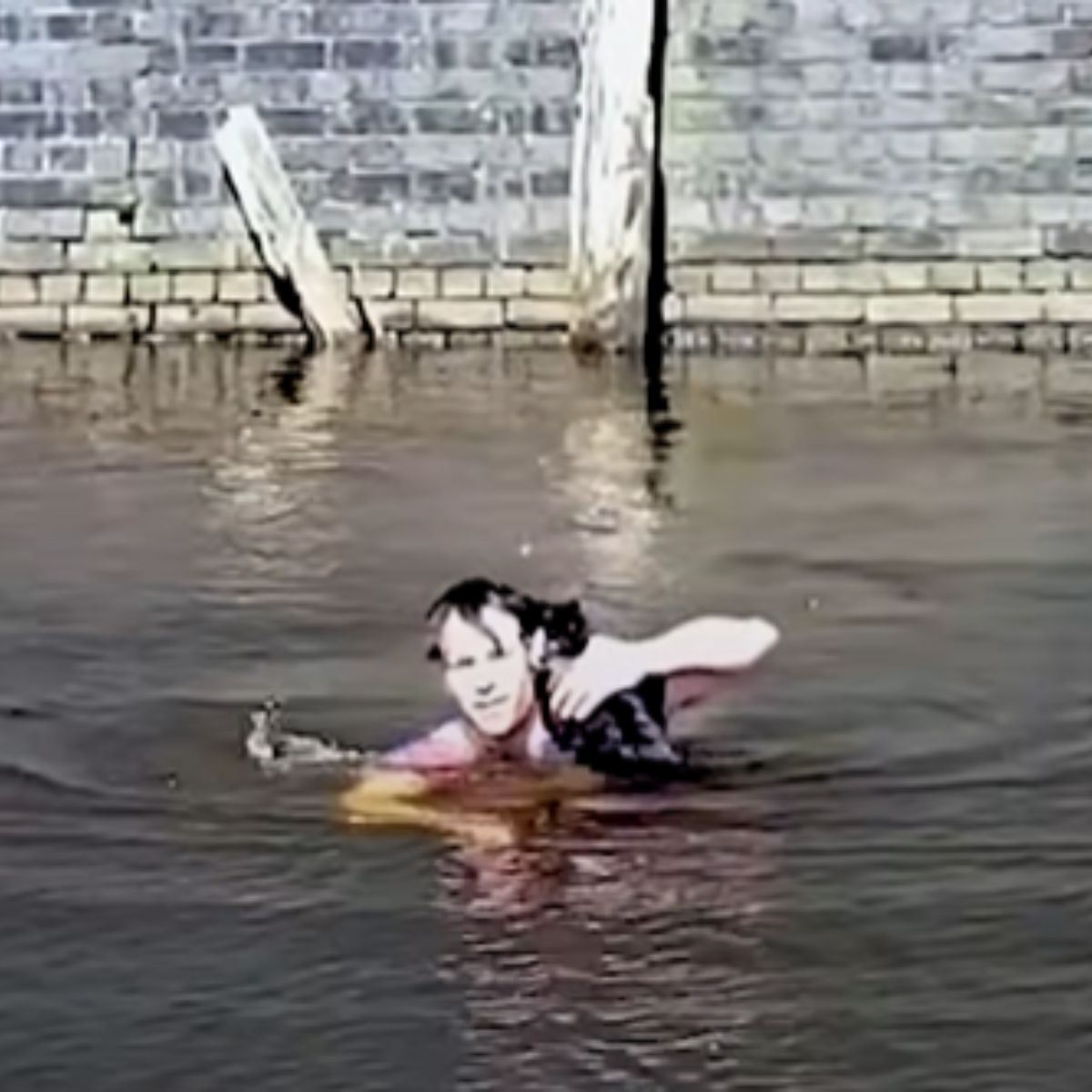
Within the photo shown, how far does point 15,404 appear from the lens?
1670 cm

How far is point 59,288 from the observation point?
19250 mm

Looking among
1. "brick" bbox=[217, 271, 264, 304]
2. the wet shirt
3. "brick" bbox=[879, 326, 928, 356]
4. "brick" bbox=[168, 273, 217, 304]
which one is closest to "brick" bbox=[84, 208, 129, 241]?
"brick" bbox=[168, 273, 217, 304]

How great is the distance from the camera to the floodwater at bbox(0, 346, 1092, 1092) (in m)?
6.83

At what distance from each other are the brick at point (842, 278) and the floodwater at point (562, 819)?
3169 mm

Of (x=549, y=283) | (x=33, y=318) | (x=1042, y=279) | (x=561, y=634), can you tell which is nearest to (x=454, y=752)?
(x=561, y=634)

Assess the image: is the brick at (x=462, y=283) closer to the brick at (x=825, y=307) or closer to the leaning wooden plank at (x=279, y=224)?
the leaning wooden plank at (x=279, y=224)

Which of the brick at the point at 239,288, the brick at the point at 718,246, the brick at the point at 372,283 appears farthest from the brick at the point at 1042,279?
the brick at the point at 239,288

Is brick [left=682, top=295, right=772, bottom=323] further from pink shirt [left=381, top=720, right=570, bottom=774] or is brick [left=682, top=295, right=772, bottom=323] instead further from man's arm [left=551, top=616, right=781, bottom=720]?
pink shirt [left=381, top=720, right=570, bottom=774]

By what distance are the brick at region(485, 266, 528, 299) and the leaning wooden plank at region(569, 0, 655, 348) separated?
1.34 feet

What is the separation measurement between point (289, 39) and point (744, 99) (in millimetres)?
2326

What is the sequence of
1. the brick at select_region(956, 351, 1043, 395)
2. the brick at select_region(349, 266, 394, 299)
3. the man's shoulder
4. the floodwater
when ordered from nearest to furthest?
the floodwater
the man's shoulder
the brick at select_region(956, 351, 1043, 395)
the brick at select_region(349, 266, 394, 299)

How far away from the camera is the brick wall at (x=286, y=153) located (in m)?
18.9

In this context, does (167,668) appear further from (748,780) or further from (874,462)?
(874,462)

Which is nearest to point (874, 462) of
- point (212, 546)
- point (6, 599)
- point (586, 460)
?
point (586, 460)
